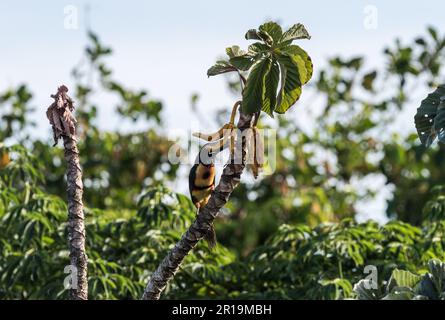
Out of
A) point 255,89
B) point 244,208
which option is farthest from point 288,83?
point 244,208

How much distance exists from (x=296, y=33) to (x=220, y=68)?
1.21ft

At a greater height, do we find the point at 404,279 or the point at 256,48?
the point at 256,48

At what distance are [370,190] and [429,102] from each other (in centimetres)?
679

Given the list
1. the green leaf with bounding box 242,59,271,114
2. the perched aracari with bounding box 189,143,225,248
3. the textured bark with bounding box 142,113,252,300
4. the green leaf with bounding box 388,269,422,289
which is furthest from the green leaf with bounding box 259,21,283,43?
the green leaf with bounding box 388,269,422,289

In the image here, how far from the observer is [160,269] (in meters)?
4.62

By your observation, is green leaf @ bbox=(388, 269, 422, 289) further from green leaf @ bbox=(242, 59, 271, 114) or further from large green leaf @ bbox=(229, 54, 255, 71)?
large green leaf @ bbox=(229, 54, 255, 71)

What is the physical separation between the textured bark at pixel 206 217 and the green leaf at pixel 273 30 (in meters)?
0.37

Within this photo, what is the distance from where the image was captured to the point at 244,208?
36.0ft

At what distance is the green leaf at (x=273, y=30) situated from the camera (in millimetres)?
4066

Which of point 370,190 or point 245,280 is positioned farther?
point 370,190

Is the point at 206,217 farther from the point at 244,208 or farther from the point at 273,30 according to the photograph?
the point at 244,208
